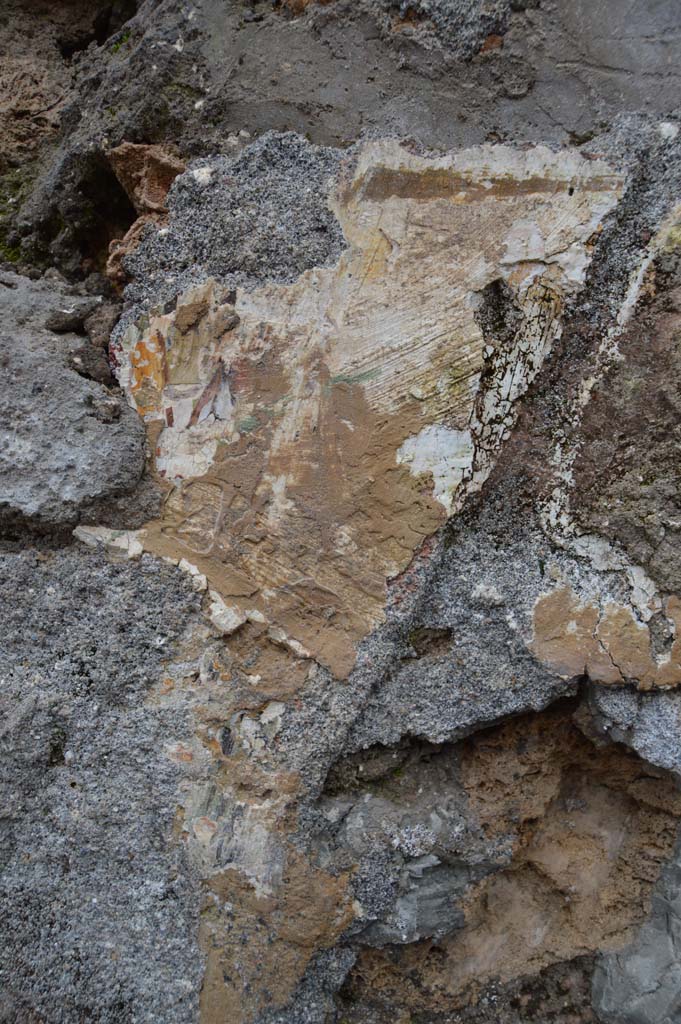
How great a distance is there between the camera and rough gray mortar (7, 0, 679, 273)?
1622mm

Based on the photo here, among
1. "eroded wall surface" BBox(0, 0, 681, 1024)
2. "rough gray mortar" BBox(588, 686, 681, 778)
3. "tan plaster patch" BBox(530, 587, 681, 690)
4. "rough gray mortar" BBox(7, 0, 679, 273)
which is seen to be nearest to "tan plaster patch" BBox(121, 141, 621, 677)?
"eroded wall surface" BBox(0, 0, 681, 1024)

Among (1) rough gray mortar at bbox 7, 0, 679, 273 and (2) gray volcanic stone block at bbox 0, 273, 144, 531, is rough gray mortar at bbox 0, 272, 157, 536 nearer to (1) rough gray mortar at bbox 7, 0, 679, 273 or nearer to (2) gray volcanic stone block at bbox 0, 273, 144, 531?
(2) gray volcanic stone block at bbox 0, 273, 144, 531

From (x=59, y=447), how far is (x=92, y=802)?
0.76 metres

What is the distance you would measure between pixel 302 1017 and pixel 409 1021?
0.35 meters

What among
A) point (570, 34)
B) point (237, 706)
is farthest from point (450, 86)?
point (237, 706)

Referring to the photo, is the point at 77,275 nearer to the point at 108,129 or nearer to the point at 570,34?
the point at 108,129

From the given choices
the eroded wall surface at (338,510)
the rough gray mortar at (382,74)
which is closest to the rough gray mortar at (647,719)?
the eroded wall surface at (338,510)

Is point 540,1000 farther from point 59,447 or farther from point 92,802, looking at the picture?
point 59,447

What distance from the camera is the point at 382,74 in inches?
67.1

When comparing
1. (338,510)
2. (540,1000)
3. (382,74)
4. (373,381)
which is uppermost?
(382,74)

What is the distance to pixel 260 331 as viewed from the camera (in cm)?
165

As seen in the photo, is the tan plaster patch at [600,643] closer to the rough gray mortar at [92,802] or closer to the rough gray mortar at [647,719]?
the rough gray mortar at [647,719]

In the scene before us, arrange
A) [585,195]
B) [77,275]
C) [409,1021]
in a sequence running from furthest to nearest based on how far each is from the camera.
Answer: [77,275] < [409,1021] < [585,195]

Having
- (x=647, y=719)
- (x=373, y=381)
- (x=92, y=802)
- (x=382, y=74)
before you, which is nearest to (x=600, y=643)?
(x=647, y=719)
